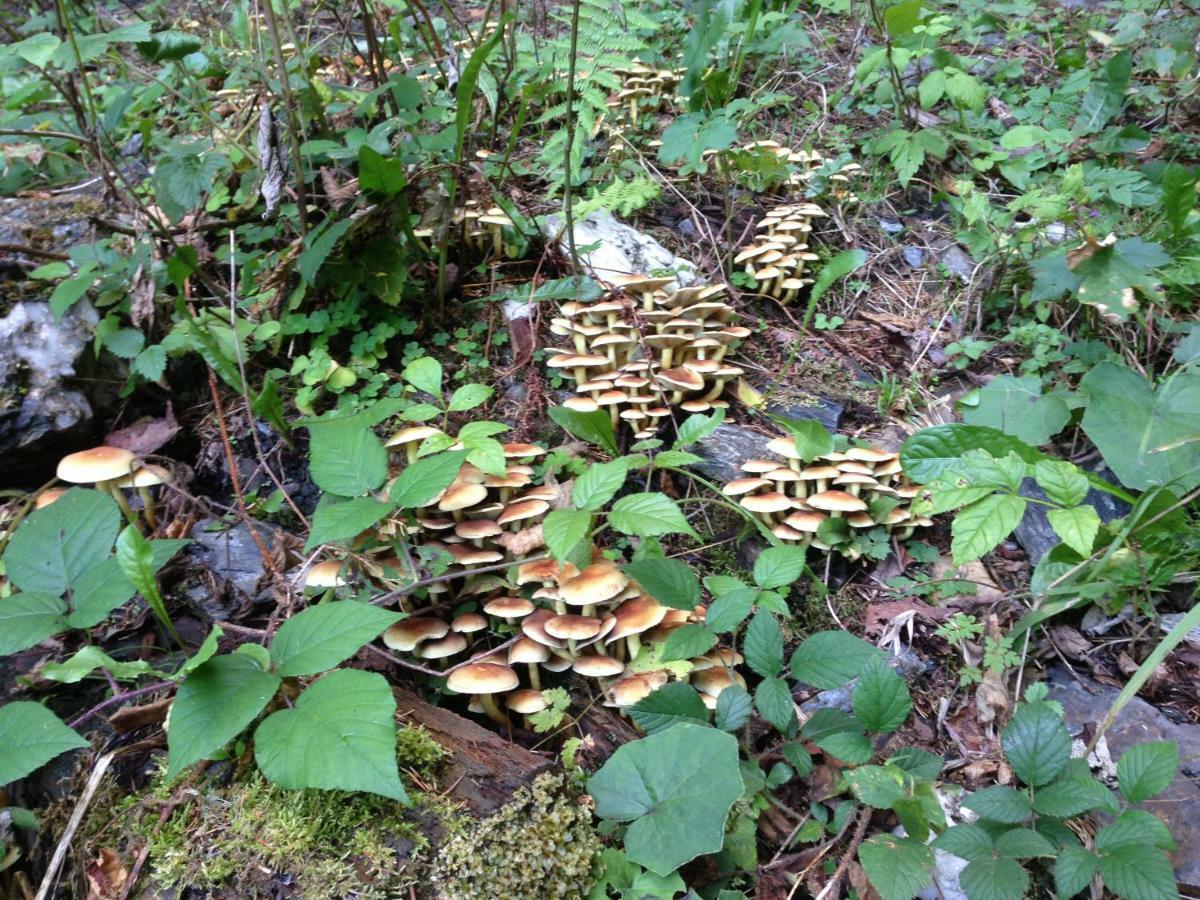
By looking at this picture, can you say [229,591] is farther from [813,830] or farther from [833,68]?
[833,68]

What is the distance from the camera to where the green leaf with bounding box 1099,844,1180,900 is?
6.35 feet

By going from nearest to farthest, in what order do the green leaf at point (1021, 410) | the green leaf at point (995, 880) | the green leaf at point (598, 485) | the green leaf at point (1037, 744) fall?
the green leaf at point (995, 880) → the green leaf at point (1037, 744) → the green leaf at point (598, 485) → the green leaf at point (1021, 410)

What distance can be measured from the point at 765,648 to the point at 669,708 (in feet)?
1.37

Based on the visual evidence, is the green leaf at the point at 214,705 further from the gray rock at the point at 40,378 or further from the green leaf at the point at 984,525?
the gray rock at the point at 40,378

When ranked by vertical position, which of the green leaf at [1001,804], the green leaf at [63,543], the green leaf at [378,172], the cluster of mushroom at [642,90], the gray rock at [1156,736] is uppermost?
the cluster of mushroom at [642,90]

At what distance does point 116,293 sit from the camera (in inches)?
150

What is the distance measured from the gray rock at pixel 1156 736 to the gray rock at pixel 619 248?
3.10 meters

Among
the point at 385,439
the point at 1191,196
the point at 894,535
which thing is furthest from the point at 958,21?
the point at 385,439

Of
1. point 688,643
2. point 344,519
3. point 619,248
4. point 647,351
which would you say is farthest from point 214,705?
point 619,248

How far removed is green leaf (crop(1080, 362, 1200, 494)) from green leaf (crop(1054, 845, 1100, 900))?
1644 mm

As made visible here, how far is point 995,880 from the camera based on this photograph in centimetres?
204

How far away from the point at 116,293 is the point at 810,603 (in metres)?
4.03

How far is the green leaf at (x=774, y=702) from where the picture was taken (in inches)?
98.1

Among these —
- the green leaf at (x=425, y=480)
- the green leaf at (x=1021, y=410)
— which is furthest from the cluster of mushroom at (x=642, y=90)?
the green leaf at (x=425, y=480)
